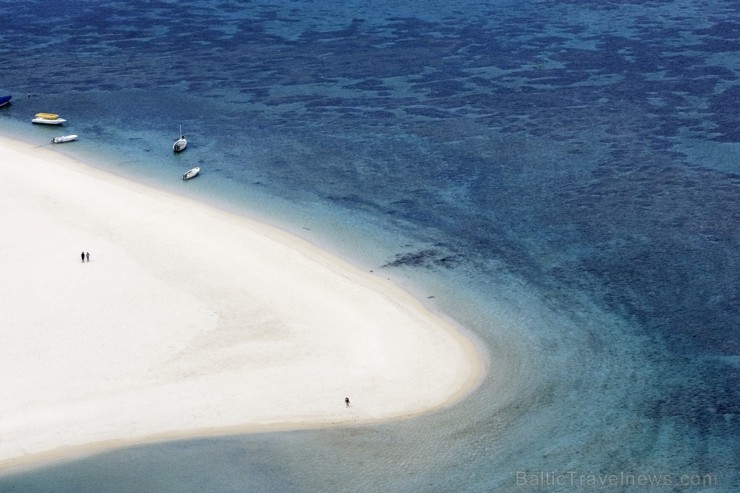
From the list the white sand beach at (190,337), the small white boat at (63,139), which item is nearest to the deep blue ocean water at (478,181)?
the small white boat at (63,139)

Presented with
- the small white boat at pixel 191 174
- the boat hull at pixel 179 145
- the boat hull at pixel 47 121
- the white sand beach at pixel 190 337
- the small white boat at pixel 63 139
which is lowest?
the boat hull at pixel 47 121

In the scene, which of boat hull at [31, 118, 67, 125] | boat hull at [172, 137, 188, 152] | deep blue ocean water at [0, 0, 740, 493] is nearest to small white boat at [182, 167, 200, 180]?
deep blue ocean water at [0, 0, 740, 493]

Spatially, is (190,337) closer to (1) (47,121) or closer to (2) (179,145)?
(2) (179,145)

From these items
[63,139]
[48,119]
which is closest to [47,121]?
[48,119]

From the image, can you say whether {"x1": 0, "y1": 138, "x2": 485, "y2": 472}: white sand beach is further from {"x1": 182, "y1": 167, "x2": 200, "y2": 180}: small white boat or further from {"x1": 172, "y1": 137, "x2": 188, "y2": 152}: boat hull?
{"x1": 172, "y1": 137, "x2": 188, "y2": 152}: boat hull

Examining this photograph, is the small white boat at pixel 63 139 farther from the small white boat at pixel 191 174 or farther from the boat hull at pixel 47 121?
the small white boat at pixel 191 174

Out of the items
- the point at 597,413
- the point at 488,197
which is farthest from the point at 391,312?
the point at 488,197

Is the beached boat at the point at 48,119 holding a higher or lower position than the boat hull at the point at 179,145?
lower
